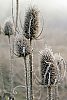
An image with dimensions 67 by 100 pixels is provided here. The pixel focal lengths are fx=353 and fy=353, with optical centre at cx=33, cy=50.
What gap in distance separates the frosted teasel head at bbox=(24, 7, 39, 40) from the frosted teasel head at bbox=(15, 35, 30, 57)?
1.02 feet

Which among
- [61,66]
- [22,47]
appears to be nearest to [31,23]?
[22,47]

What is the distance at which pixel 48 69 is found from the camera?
6.57 metres

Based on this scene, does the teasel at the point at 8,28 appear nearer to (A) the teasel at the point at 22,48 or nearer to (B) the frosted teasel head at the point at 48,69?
(A) the teasel at the point at 22,48

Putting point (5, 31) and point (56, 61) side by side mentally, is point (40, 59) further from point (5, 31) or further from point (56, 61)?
point (5, 31)

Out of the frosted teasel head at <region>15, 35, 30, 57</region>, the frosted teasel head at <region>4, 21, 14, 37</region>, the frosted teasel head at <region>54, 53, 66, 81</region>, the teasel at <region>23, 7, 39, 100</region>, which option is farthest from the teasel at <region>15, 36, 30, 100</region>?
the frosted teasel head at <region>4, 21, 14, 37</region>

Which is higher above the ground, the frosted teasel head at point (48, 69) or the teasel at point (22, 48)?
the teasel at point (22, 48)

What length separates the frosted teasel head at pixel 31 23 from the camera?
7664 millimetres

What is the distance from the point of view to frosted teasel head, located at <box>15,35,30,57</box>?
798 cm

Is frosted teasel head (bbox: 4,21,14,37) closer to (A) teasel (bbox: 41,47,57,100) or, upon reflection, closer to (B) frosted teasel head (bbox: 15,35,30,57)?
(B) frosted teasel head (bbox: 15,35,30,57)

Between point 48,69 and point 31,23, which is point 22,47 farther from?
point 48,69

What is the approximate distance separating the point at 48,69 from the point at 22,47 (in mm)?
1585

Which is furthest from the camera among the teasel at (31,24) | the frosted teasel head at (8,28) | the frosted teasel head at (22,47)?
the frosted teasel head at (8,28)

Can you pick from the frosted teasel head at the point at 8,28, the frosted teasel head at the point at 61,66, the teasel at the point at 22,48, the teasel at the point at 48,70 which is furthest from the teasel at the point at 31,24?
the frosted teasel head at the point at 8,28

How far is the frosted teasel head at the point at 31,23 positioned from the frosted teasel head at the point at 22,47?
1.02ft
